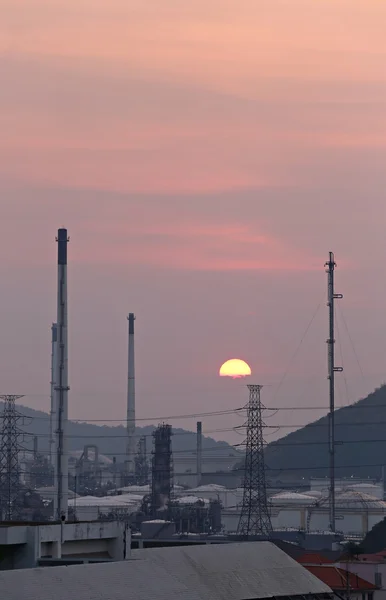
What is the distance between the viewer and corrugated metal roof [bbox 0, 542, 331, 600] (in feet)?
65.0

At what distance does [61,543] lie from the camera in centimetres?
2383

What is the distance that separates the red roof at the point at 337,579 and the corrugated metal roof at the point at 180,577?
7.34 m

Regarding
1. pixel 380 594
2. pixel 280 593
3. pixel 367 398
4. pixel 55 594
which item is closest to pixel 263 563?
pixel 280 593

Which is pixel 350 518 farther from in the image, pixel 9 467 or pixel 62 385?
pixel 9 467

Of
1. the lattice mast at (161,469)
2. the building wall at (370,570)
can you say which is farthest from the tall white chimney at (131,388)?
the building wall at (370,570)

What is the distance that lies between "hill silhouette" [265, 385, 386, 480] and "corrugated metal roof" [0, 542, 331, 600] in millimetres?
107829

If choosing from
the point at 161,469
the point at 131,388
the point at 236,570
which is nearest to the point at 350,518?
the point at 161,469

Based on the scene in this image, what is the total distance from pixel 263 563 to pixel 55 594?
5.95m

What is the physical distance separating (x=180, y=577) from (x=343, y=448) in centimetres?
12192

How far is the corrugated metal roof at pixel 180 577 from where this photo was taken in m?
19.8

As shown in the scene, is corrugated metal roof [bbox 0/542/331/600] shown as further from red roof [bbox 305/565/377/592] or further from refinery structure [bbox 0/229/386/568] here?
refinery structure [bbox 0/229/386/568]

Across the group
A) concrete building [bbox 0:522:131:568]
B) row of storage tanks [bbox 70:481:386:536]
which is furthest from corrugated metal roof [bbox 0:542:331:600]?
row of storage tanks [bbox 70:481:386:536]

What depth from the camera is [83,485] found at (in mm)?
129250

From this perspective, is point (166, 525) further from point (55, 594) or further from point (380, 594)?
point (55, 594)
